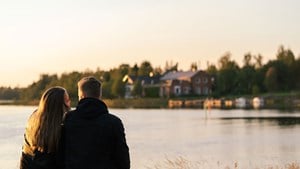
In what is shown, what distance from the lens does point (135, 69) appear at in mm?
141000

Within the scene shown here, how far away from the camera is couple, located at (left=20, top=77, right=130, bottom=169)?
492 centimetres

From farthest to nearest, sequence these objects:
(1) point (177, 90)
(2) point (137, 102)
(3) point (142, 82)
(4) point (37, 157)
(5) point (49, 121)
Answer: (3) point (142, 82)
(1) point (177, 90)
(2) point (137, 102)
(4) point (37, 157)
(5) point (49, 121)

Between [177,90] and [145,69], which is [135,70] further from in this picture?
[177,90]

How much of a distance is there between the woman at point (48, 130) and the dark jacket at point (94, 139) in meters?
0.09

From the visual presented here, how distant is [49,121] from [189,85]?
11407 centimetres

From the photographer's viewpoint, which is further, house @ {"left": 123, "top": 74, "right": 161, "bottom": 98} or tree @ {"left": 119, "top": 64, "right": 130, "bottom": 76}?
tree @ {"left": 119, "top": 64, "right": 130, "bottom": 76}

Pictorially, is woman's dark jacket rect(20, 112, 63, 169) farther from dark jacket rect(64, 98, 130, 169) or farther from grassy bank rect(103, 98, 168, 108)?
grassy bank rect(103, 98, 168, 108)

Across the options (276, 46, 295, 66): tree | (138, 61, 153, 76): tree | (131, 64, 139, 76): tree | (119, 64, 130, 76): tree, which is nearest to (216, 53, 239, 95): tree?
(276, 46, 295, 66): tree

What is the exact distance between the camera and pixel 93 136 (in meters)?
4.95

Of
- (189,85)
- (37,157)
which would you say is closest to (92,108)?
(37,157)

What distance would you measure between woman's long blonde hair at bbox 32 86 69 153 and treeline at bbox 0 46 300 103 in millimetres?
100085

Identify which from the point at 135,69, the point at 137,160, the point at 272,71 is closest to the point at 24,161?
the point at 137,160

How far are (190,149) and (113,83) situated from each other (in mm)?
95723

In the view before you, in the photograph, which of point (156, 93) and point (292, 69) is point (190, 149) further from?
point (156, 93)
